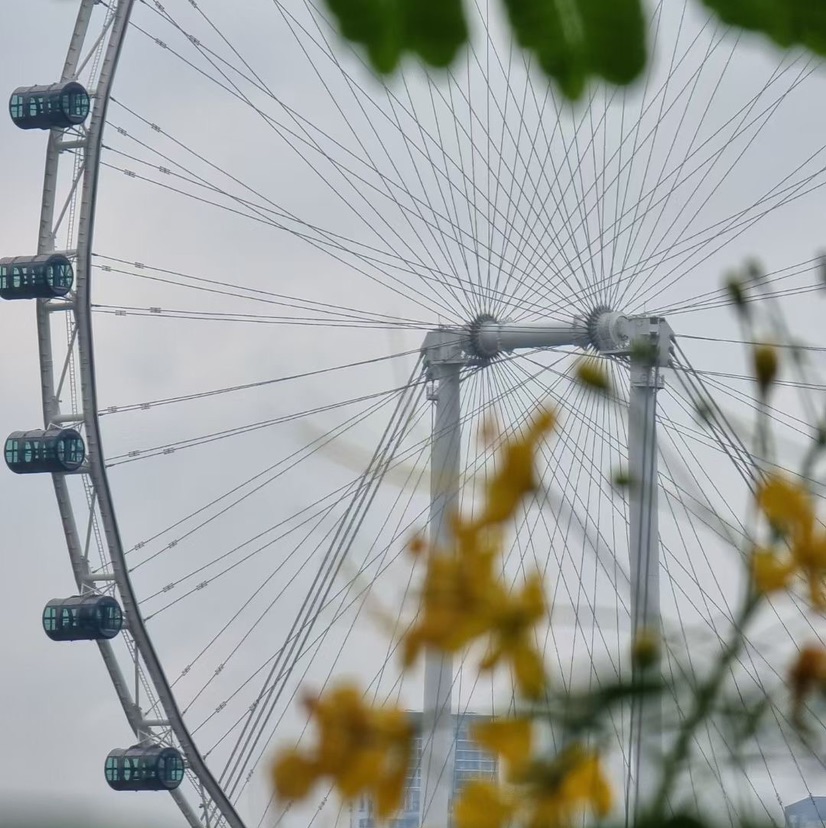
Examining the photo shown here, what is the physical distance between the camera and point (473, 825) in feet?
1.78

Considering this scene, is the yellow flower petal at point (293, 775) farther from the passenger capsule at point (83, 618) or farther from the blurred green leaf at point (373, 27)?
the passenger capsule at point (83, 618)

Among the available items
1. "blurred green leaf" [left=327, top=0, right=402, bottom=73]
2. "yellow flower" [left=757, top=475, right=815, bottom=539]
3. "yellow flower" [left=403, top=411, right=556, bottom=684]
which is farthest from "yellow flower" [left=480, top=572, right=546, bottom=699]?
→ "blurred green leaf" [left=327, top=0, right=402, bottom=73]

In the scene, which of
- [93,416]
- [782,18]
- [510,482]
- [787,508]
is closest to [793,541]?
[787,508]

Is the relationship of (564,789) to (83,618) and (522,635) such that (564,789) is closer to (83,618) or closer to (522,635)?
(522,635)

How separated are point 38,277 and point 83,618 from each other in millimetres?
2318

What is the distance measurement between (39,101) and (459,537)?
1287cm

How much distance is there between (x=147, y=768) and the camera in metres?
12.5

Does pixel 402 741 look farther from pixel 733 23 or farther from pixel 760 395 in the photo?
pixel 733 23

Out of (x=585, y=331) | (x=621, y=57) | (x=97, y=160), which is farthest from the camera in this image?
(x=97, y=160)

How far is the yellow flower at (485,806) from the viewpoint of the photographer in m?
0.54

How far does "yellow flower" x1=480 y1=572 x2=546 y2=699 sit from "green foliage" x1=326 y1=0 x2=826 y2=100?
52 cm

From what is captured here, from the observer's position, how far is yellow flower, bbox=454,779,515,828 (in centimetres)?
54

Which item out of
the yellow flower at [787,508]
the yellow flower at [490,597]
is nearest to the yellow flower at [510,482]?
the yellow flower at [490,597]

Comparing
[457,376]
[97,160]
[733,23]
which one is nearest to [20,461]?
[97,160]
